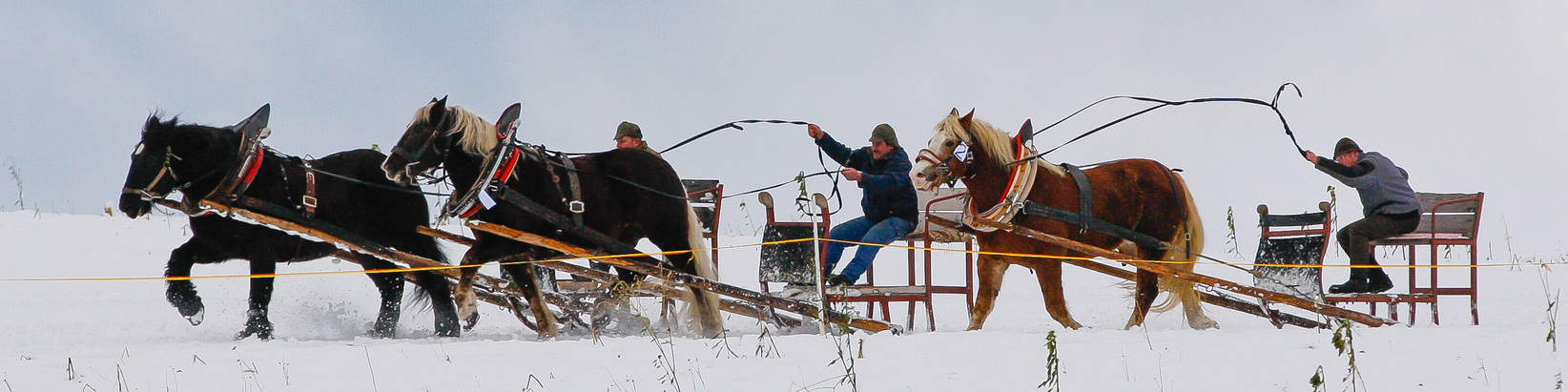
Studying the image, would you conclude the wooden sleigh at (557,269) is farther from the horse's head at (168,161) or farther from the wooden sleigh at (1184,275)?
the wooden sleigh at (1184,275)

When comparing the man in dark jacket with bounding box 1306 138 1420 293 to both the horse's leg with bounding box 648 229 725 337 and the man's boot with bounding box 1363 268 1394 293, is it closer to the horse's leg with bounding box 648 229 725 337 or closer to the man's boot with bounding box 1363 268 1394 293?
the man's boot with bounding box 1363 268 1394 293

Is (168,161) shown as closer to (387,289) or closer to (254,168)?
(254,168)

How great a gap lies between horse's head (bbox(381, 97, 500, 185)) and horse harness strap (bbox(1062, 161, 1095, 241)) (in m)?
3.37

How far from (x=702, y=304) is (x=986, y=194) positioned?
1.80m

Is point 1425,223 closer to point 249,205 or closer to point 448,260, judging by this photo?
point 448,260

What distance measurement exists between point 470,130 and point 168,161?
173cm

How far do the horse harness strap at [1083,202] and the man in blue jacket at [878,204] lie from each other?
972 millimetres

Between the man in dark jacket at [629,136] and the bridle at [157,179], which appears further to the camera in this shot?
the man in dark jacket at [629,136]

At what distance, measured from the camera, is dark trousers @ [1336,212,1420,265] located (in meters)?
7.80

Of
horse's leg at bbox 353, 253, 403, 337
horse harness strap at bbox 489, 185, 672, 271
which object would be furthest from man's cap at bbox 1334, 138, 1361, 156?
horse's leg at bbox 353, 253, 403, 337

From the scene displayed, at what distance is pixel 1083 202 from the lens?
23.2ft

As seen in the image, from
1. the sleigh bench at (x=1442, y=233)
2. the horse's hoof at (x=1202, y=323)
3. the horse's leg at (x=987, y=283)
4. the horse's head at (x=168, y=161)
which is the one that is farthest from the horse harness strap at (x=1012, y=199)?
the horse's head at (x=168, y=161)

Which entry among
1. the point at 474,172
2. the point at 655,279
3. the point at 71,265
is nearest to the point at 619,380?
the point at 474,172

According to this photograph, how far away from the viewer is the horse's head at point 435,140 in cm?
639
